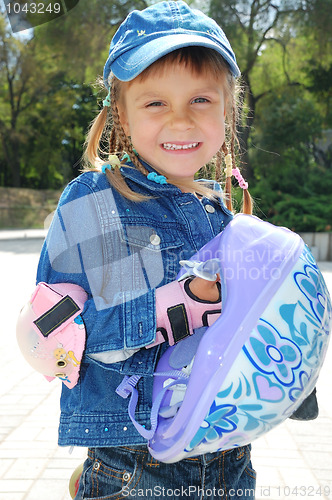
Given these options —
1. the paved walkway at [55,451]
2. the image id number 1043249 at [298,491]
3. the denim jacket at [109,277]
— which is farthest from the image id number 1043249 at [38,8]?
the image id number 1043249 at [298,491]

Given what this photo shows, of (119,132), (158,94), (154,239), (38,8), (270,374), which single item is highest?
(38,8)

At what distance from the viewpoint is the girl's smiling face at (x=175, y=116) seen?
54.2 inches

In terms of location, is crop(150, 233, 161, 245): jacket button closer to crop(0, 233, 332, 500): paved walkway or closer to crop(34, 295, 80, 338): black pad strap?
crop(34, 295, 80, 338): black pad strap

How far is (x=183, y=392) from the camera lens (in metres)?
1.16

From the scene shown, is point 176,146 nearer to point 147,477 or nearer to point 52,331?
point 52,331

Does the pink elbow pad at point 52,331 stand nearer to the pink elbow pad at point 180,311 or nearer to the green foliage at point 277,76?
the pink elbow pad at point 180,311

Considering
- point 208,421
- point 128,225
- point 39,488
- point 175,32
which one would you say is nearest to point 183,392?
point 208,421

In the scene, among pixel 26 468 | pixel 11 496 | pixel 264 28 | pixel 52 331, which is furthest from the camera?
pixel 264 28

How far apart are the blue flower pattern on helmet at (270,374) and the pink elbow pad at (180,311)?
7.4 inches

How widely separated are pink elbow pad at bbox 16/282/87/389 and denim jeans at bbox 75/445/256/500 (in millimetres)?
329

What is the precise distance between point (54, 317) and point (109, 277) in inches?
8.3

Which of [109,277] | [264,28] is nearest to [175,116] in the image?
[109,277]

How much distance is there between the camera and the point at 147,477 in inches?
53.8

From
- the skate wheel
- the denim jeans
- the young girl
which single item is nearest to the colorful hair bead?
the young girl
